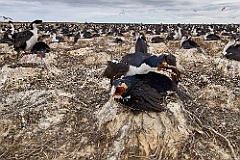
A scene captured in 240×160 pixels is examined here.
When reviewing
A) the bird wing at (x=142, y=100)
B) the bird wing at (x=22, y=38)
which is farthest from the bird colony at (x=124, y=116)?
the bird wing at (x=22, y=38)

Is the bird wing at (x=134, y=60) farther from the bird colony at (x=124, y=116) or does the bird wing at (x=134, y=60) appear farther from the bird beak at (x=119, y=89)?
the bird beak at (x=119, y=89)

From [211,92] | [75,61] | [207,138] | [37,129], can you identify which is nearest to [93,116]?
[37,129]

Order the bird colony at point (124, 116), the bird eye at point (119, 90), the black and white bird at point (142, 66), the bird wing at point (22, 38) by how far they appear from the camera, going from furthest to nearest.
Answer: the bird wing at point (22, 38) → the black and white bird at point (142, 66) → the bird colony at point (124, 116) → the bird eye at point (119, 90)

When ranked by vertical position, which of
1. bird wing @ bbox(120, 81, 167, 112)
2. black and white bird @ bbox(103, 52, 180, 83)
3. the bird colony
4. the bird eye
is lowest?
the bird colony

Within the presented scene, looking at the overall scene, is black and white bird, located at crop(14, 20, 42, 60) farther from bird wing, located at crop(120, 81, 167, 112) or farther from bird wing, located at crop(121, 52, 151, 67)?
bird wing, located at crop(120, 81, 167, 112)

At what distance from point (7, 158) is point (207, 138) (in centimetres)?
309

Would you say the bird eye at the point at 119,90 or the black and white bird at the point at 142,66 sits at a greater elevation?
the black and white bird at the point at 142,66

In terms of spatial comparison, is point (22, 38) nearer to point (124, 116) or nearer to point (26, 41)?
point (26, 41)

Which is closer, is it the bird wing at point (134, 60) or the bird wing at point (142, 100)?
the bird wing at point (142, 100)

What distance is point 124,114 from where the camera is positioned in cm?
489

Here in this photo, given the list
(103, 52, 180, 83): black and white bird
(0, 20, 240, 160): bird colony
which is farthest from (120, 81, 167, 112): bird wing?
(103, 52, 180, 83): black and white bird

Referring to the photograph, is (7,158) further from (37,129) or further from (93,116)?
(93,116)

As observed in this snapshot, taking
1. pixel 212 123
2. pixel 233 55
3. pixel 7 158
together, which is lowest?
pixel 7 158

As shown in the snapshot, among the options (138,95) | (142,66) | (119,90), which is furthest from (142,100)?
(142,66)
